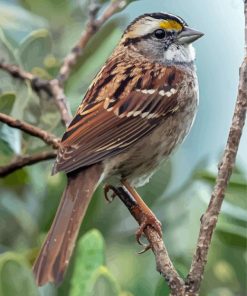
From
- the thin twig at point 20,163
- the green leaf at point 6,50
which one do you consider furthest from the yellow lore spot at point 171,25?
the thin twig at point 20,163

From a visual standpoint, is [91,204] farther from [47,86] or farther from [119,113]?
[47,86]

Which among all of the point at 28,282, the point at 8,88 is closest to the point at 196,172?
the point at 8,88

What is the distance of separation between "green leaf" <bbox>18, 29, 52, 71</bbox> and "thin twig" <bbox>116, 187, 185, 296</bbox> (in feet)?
2.28

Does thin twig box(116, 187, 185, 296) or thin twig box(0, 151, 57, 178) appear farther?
thin twig box(0, 151, 57, 178)

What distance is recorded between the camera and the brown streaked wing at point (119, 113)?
3.49 meters

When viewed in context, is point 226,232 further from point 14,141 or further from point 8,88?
point 8,88

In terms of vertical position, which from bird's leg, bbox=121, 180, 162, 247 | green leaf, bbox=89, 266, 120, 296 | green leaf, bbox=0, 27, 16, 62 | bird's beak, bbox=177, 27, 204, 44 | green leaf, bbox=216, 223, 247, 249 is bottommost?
bird's leg, bbox=121, 180, 162, 247

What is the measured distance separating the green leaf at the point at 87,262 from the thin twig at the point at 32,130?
816 millimetres

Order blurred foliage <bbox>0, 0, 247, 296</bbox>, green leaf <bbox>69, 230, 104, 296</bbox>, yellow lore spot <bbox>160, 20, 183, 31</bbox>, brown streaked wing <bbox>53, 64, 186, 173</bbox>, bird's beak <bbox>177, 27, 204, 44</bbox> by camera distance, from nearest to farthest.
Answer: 1. green leaf <bbox>69, 230, 104, 296</bbox>
2. blurred foliage <bbox>0, 0, 247, 296</bbox>
3. brown streaked wing <bbox>53, 64, 186, 173</bbox>
4. bird's beak <bbox>177, 27, 204, 44</bbox>
5. yellow lore spot <bbox>160, 20, 183, 31</bbox>

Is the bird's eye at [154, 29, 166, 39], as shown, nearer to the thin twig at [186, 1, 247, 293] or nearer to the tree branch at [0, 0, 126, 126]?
the tree branch at [0, 0, 126, 126]

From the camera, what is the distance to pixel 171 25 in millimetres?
4352

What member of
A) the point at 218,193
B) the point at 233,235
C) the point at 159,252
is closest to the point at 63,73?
the point at 233,235

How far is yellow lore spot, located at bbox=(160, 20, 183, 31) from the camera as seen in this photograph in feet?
14.2

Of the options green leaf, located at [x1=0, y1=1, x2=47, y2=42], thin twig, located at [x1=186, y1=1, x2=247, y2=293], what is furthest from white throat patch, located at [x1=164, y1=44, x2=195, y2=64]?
thin twig, located at [x1=186, y1=1, x2=247, y2=293]
